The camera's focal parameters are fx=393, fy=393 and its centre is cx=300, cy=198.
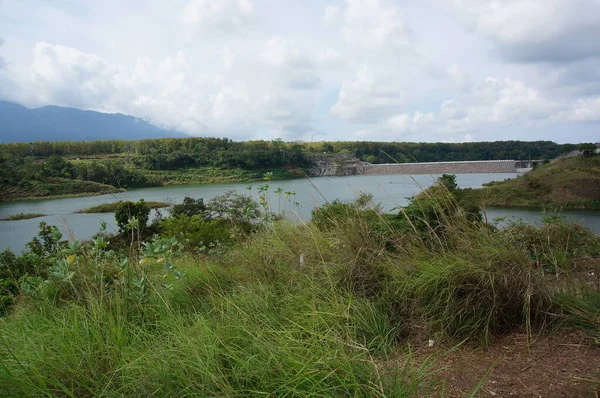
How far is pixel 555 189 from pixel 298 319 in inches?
1557

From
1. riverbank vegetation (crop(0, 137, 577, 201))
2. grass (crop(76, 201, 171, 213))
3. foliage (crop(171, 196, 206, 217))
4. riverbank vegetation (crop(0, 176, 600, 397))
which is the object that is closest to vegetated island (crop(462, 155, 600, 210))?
riverbank vegetation (crop(0, 137, 577, 201))

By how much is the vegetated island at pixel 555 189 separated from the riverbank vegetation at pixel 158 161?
9290 mm

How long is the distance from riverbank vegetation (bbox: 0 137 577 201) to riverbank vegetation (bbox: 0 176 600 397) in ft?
101

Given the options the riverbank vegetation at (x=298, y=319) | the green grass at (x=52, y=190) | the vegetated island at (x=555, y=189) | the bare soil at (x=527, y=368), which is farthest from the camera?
the green grass at (x=52, y=190)

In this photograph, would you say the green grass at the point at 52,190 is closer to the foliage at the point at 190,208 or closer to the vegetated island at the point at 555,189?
the foliage at the point at 190,208

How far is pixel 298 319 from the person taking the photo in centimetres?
249

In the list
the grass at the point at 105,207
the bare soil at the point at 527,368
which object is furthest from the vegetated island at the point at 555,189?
the bare soil at the point at 527,368

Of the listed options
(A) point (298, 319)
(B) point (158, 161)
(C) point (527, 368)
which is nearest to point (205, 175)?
(B) point (158, 161)

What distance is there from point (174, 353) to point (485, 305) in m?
2.07

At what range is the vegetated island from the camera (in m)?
32.6

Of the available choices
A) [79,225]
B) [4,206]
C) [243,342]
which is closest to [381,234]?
[243,342]

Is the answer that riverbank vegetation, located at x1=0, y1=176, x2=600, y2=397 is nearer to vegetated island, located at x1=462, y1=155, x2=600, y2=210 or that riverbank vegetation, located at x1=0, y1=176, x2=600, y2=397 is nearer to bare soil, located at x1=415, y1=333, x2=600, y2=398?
bare soil, located at x1=415, y1=333, x2=600, y2=398

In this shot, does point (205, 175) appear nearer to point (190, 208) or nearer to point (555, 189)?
point (190, 208)

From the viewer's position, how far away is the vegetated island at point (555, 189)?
3256 centimetres
